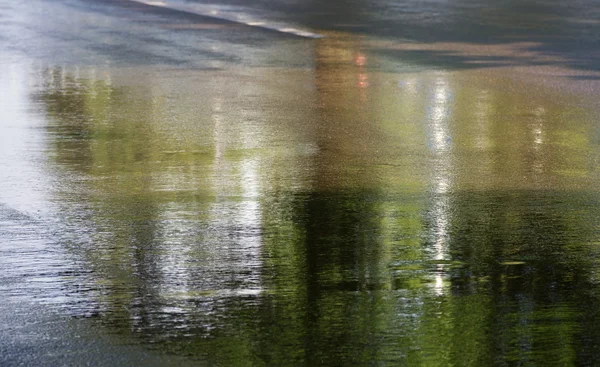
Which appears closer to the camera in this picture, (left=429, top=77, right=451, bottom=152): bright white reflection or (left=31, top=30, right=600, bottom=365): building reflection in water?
(left=31, top=30, right=600, bottom=365): building reflection in water

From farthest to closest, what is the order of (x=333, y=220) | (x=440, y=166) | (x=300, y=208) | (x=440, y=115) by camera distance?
(x=440, y=115)
(x=440, y=166)
(x=300, y=208)
(x=333, y=220)

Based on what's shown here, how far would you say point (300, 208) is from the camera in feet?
27.7

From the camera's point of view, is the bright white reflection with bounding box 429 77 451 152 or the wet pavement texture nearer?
the wet pavement texture

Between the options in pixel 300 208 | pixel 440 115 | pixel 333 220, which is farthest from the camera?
pixel 440 115

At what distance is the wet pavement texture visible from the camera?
18.8 ft

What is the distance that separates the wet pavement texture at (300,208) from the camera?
5.73 meters

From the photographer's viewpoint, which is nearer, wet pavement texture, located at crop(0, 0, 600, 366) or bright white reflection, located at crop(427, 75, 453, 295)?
wet pavement texture, located at crop(0, 0, 600, 366)

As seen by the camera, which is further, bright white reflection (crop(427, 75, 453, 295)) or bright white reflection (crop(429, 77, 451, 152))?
bright white reflection (crop(429, 77, 451, 152))

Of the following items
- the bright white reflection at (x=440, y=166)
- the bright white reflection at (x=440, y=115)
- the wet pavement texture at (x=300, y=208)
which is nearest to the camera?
the wet pavement texture at (x=300, y=208)

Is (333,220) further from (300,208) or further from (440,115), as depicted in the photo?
(440,115)

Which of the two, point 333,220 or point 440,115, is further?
point 440,115

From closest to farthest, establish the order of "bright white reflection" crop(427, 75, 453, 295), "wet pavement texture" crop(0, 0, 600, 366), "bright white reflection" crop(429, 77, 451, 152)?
"wet pavement texture" crop(0, 0, 600, 366) < "bright white reflection" crop(427, 75, 453, 295) < "bright white reflection" crop(429, 77, 451, 152)

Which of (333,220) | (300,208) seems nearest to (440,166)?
(300,208)

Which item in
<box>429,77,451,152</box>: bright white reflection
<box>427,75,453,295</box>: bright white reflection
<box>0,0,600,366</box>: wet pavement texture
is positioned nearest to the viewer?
<box>0,0,600,366</box>: wet pavement texture
